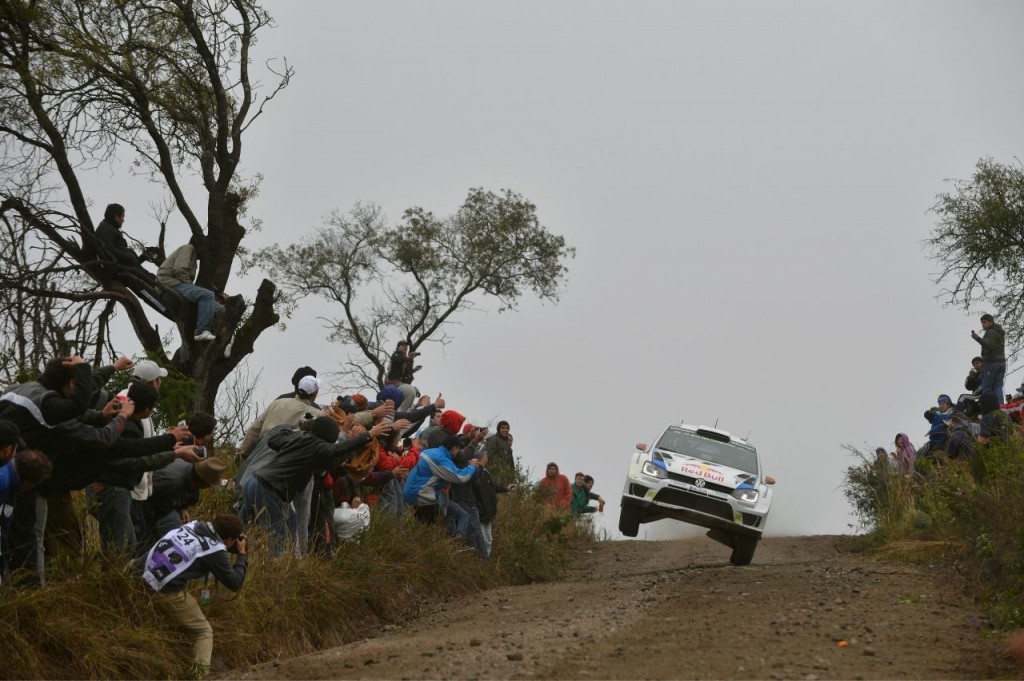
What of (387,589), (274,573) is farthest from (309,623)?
(387,589)

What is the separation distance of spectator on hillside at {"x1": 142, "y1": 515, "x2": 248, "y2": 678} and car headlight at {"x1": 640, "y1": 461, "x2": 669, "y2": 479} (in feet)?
28.4

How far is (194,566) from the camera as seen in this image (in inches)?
374

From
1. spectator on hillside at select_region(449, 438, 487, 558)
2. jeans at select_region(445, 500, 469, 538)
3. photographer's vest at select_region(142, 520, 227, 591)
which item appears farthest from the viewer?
spectator on hillside at select_region(449, 438, 487, 558)

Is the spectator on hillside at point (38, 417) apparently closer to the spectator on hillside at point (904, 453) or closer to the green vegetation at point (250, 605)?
the green vegetation at point (250, 605)

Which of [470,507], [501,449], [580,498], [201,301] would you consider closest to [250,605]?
[470,507]

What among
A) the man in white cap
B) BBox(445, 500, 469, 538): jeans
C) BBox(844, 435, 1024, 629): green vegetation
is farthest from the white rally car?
the man in white cap

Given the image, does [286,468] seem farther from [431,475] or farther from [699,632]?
[699,632]

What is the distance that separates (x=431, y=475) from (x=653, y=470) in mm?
3631

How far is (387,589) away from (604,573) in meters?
6.03

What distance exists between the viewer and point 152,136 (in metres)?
17.8

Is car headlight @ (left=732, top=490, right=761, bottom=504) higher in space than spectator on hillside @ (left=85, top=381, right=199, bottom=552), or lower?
higher

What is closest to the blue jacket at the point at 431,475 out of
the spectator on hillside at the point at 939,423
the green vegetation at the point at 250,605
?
the green vegetation at the point at 250,605

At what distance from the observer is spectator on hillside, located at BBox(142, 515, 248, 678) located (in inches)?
374

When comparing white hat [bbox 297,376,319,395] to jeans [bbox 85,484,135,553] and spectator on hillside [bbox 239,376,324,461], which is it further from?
jeans [bbox 85,484,135,553]
